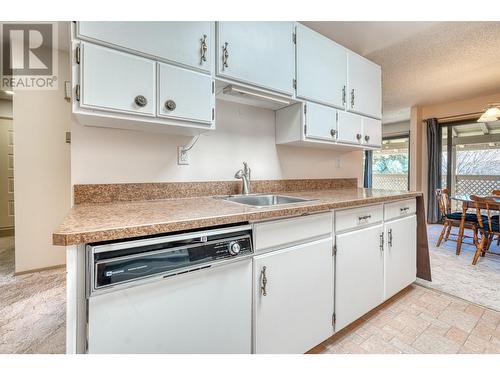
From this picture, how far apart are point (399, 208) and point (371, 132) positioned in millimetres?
823

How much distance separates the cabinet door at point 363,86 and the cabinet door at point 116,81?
1651 millimetres

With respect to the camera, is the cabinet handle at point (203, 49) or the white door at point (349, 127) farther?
the white door at point (349, 127)

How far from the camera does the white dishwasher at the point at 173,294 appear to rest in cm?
71

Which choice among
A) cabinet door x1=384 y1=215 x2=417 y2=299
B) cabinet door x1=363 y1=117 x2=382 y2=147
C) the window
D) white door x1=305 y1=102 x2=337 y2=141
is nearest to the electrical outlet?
white door x1=305 y1=102 x2=337 y2=141

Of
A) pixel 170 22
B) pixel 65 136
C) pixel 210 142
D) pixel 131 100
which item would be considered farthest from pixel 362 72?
pixel 65 136

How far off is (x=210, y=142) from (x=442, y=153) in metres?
5.17

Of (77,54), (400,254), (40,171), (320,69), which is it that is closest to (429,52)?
(320,69)

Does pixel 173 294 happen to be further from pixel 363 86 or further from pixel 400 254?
pixel 363 86

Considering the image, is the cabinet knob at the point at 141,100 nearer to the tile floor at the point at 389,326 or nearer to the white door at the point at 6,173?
the tile floor at the point at 389,326

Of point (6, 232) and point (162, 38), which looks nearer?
point (162, 38)

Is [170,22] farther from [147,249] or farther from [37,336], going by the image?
[37,336]

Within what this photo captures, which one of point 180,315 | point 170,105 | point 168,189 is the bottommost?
point 180,315

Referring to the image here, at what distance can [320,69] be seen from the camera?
1812mm

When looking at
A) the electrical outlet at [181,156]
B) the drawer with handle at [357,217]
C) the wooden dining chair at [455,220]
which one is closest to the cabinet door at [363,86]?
the drawer with handle at [357,217]
